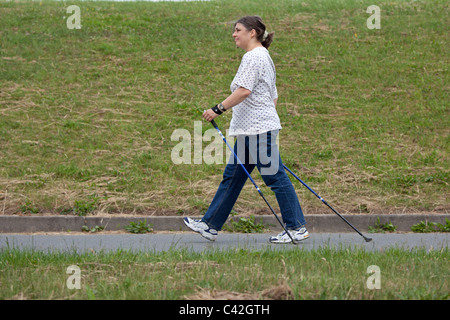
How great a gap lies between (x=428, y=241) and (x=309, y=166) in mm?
3369

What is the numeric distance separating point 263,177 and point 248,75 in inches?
43.2

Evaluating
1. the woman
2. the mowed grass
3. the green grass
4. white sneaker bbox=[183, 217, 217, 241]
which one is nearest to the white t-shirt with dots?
the woman

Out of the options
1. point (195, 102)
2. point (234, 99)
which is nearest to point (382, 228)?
point (234, 99)

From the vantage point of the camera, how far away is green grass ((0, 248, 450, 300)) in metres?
3.56

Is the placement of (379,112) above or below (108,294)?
above

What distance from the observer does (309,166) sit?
968 cm

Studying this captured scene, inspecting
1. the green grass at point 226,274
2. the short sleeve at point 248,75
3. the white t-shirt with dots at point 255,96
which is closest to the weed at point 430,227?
the green grass at point 226,274

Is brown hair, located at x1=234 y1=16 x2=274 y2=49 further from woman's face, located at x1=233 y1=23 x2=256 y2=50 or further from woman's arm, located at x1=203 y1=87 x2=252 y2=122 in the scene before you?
woman's arm, located at x1=203 y1=87 x2=252 y2=122

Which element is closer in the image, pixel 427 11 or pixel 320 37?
pixel 320 37

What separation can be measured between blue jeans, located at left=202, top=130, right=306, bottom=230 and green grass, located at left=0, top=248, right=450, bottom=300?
955mm

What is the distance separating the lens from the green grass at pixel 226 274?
3562 millimetres
